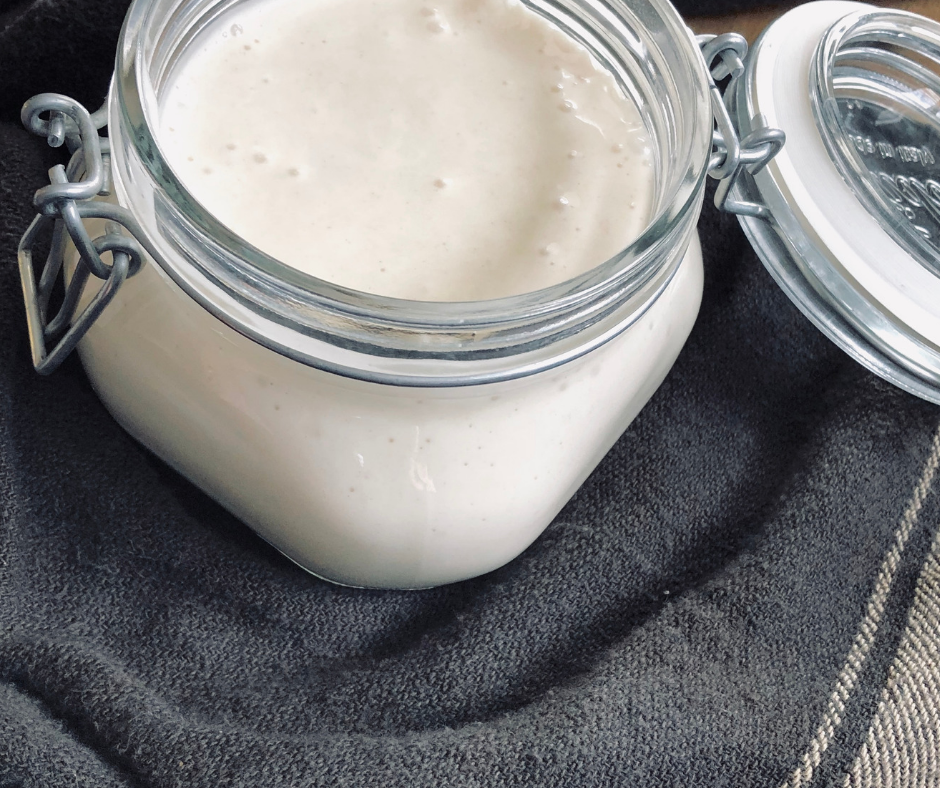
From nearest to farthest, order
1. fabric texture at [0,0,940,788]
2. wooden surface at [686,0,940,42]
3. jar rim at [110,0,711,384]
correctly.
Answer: jar rim at [110,0,711,384], fabric texture at [0,0,940,788], wooden surface at [686,0,940,42]

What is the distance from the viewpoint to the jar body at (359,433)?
0.39m

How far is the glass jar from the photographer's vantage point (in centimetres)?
35

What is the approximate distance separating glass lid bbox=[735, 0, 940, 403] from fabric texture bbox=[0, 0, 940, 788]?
0.20ft

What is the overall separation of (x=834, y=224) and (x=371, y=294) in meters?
0.31

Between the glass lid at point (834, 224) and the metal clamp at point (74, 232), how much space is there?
0.35m

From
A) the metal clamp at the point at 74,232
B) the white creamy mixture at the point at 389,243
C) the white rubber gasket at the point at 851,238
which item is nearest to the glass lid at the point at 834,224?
the white rubber gasket at the point at 851,238

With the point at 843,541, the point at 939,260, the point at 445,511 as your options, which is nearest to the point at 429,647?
the point at 445,511

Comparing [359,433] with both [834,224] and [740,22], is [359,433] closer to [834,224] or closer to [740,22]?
[834,224]

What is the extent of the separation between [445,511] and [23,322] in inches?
9.5

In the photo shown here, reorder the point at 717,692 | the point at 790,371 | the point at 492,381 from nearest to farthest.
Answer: the point at 492,381 → the point at 717,692 → the point at 790,371

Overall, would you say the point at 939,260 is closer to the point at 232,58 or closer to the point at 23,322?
the point at 232,58

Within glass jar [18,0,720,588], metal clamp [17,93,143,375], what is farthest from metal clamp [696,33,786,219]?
metal clamp [17,93,143,375]

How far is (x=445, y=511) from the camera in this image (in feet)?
1.42

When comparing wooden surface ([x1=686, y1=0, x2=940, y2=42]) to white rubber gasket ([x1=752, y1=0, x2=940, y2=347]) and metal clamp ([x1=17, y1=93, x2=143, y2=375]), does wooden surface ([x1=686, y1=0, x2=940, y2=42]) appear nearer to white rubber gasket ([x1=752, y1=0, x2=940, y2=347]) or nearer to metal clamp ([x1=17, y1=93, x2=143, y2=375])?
white rubber gasket ([x1=752, y1=0, x2=940, y2=347])
